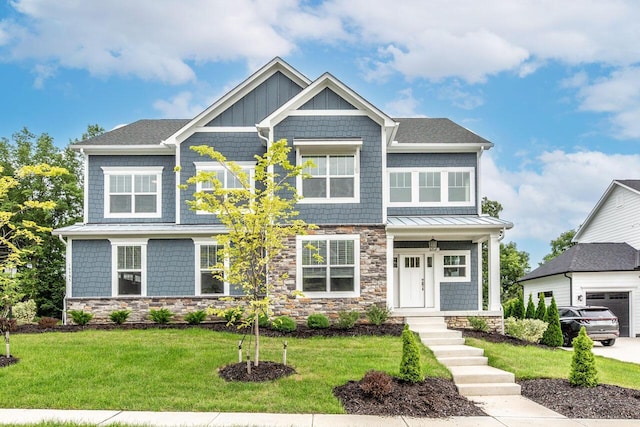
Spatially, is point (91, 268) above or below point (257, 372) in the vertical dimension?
above

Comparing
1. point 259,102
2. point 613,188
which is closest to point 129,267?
point 259,102

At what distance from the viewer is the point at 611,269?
22.5m

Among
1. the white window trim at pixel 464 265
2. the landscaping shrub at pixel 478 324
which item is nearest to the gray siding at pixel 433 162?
the white window trim at pixel 464 265

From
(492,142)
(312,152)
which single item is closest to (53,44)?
(312,152)

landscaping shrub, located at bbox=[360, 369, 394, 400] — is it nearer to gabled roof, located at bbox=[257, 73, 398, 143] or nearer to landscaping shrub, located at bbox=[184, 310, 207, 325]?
landscaping shrub, located at bbox=[184, 310, 207, 325]

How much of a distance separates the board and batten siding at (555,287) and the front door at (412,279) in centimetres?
990

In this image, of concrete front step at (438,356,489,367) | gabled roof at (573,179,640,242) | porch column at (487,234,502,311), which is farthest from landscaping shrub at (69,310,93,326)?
gabled roof at (573,179,640,242)

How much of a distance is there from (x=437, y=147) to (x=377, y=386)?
10.9m

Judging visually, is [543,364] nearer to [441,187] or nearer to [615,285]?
[441,187]

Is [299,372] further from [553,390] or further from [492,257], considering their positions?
[492,257]

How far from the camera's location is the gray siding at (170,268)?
16547mm

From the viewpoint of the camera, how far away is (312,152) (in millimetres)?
15289

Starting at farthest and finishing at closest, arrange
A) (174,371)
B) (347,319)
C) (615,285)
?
(615,285) → (347,319) → (174,371)

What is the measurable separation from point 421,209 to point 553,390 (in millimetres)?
8837
